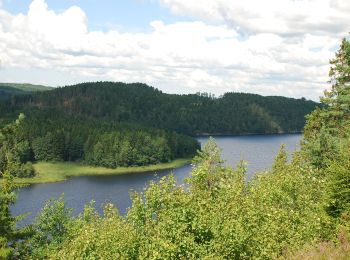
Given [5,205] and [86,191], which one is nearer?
[5,205]

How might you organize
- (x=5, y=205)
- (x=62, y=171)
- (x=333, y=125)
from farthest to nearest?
1. (x=62, y=171)
2. (x=333, y=125)
3. (x=5, y=205)

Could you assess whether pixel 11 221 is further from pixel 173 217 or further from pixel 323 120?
pixel 323 120

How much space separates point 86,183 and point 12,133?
444ft

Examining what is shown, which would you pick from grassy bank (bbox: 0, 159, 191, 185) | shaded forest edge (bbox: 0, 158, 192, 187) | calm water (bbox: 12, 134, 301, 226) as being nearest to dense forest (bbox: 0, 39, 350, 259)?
calm water (bbox: 12, 134, 301, 226)

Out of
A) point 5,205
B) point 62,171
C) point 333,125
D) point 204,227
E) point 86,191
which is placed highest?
point 333,125

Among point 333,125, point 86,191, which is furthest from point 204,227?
point 86,191

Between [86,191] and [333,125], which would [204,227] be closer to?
[333,125]

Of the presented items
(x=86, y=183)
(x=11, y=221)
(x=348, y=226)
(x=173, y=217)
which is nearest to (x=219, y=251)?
(x=173, y=217)

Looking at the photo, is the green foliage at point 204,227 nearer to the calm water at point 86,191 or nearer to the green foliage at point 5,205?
the green foliage at point 5,205

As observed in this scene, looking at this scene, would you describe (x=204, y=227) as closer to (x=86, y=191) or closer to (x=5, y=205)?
(x=5, y=205)

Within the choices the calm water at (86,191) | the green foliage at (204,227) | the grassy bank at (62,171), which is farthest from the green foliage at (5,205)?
the grassy bank at (62,171)

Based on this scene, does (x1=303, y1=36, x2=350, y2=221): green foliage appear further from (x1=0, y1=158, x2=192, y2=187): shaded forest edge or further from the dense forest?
(x1=0, y1=158, x2=192, y2=187): shaded forest edge

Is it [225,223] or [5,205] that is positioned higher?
[225,223]

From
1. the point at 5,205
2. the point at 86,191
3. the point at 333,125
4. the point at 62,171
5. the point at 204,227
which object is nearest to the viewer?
the point at 204,227
